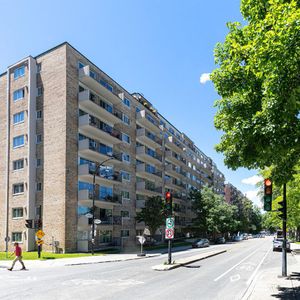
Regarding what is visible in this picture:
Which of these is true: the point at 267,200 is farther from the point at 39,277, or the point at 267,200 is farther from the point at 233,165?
the point at 39,277

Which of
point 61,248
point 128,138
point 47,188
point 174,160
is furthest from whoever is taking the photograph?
point 174,160

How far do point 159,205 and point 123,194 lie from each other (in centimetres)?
532

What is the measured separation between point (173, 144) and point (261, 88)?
2494 inches

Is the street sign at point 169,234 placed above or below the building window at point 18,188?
below

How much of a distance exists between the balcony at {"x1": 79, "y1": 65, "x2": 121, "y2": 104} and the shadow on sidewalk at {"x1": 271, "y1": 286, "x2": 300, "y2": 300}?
3285 cm

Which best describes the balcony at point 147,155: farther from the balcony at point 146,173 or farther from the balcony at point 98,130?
the balcony at point 98,130

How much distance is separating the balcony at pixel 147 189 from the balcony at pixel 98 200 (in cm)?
679

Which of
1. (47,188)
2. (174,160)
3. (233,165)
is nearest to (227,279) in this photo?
(233,165)

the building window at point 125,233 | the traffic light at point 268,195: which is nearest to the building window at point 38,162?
the building window at point 125,233

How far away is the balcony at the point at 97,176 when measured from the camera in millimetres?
39531

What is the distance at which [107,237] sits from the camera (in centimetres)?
4484

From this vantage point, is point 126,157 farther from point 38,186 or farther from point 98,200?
point 38,186

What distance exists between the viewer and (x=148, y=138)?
192 feet

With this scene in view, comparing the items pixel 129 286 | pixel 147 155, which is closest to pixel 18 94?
pixel 147 155
